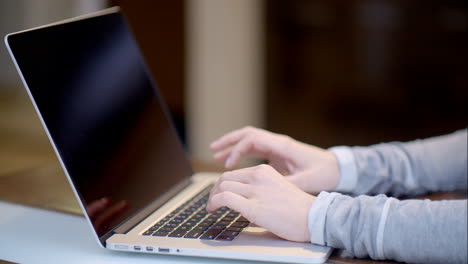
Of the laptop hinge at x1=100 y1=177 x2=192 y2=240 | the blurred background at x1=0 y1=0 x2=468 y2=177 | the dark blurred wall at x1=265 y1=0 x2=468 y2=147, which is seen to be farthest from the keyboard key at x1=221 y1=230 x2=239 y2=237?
the dark blurred wall at x1=265 y1=0 x2=468 y2=147

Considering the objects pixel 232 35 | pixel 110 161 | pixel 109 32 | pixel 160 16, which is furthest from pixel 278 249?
pixel 160 16

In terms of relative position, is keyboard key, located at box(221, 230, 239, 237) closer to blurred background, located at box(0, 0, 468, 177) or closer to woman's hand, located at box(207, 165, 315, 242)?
woman's hand, located at box(207, 165, 315, 242)

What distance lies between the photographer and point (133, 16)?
3.50 metres

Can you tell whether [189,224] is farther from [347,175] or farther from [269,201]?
[347,175]

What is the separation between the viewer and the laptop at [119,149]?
0.74m

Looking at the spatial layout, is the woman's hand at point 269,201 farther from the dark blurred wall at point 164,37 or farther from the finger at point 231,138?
the dark blurred wall at point 164,37

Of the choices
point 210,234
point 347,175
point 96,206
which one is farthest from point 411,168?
point 96,206

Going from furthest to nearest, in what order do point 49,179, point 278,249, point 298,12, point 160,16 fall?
1. point 160,16
2. point 298,12
3. point 49,179
4. point 278,249

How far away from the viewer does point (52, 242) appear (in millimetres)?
806

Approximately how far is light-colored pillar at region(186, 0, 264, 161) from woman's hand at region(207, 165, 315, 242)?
2.07 m

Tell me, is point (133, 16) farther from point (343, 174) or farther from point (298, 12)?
point (343, 174)

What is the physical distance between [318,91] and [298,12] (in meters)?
0.34

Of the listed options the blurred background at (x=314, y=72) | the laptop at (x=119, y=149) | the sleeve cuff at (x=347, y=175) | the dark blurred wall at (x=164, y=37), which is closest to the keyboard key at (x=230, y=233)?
the laptop at (x=119, y=149)

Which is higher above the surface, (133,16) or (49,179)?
(49,179)
